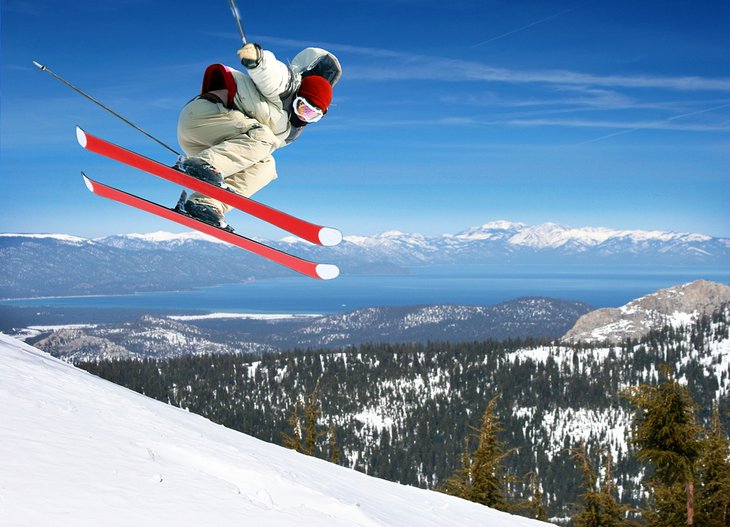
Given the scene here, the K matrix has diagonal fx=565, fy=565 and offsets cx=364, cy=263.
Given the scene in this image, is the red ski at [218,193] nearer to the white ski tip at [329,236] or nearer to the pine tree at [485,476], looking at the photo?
the white ski tip at [329,236]

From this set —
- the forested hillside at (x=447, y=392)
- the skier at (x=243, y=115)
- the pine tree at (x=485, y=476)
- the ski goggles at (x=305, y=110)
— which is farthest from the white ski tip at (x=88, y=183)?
the forested hillside at (x=447, y=392)

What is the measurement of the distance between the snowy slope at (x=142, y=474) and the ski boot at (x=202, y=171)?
2945mm

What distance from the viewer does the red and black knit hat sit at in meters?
6.01

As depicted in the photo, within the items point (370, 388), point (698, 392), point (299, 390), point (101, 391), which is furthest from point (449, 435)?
point (101, 391)

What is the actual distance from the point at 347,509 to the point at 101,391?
14.5ft

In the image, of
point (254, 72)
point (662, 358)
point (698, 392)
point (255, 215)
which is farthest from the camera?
point (662, 358)

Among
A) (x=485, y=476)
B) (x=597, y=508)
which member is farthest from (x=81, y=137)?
(x=597, y=508)

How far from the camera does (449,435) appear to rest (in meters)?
148

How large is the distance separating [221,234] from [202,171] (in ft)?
2.97

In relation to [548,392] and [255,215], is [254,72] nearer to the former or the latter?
[255,215]

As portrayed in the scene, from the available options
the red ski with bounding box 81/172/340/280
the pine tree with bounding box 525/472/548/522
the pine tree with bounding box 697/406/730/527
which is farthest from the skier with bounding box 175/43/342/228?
the pine tree with bounding box 525/472/548/522

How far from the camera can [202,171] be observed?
6.12 meters

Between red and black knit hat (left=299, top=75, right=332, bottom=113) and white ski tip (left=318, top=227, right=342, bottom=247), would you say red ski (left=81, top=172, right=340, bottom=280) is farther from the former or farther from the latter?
red and black knit hat (left=299, top=75, right=332, bottom=113)

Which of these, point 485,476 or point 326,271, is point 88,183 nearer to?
point 326,271
